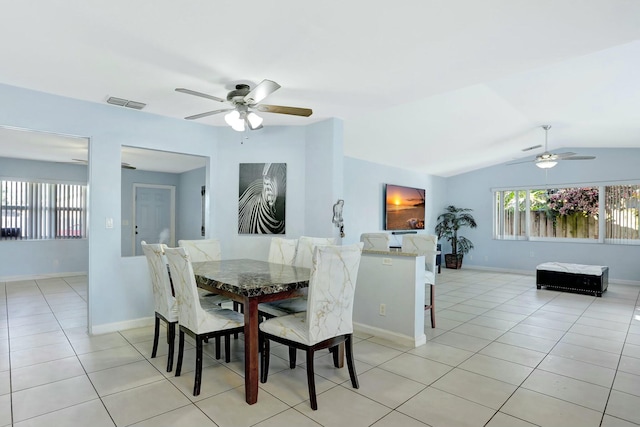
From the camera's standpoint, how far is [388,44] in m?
2.47

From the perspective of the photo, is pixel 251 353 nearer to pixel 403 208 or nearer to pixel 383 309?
pixel 383 309

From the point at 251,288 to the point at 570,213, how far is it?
799 centimetres

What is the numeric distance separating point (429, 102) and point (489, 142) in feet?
8.46

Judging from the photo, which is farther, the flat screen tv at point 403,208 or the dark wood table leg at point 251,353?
the flat screen tv at point 403,208

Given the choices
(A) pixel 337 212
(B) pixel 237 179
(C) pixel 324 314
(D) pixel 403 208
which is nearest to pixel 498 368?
(C) pixel 324 314

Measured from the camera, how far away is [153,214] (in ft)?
25.6

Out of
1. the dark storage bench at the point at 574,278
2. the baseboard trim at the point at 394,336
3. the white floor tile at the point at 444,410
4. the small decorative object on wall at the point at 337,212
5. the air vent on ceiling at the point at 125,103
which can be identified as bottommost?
the white floor tile at the point at 444,410

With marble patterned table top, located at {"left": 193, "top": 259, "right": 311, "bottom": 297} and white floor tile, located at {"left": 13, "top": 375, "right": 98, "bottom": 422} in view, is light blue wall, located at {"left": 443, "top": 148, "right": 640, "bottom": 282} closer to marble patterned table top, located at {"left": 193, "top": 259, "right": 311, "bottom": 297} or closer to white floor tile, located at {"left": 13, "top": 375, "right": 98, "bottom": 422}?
marble patterned table top, located at {"left": 193, "top": 259, "right": 311, "bottom": 297}

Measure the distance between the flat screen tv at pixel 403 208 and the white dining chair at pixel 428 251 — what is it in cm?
258

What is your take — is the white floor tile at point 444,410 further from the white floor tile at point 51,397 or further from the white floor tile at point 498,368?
the white floor tile at point 51,397

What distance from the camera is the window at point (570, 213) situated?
702 centimetres

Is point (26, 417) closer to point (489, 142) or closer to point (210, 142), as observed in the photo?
point (210, 142)

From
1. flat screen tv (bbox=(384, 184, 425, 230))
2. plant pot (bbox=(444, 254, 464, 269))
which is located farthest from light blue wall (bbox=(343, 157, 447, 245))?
plant pot (bbox=(444, 254, 464, 269))

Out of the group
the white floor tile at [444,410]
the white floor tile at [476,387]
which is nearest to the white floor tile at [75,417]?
the white floor tile at [444,410]
